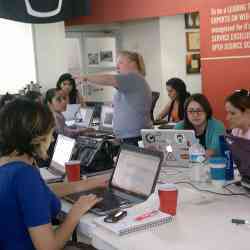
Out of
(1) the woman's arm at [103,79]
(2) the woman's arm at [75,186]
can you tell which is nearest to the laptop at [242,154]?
(2) the woman's arm at [75,186]

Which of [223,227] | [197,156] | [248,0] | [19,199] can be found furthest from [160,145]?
[248,0]

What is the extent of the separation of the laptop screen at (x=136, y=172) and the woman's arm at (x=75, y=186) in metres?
0.10

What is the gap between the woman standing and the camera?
4215mm

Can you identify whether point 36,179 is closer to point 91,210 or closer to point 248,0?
point 91,210

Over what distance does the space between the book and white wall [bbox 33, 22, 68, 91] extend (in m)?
5.15

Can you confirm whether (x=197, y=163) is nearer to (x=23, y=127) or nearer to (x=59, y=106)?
(x=23, y=127)

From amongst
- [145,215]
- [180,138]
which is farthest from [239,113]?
[145,215]

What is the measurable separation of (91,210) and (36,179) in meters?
0.41

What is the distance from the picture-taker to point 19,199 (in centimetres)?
175

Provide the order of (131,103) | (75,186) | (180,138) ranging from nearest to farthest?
(75,186) → (180,138) → (131,103)

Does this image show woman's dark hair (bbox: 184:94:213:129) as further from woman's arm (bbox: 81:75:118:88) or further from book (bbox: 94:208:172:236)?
book (bbox: 94:208:172:236)

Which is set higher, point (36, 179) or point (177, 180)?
point (36, 179)

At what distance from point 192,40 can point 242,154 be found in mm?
4925

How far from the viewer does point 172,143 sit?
2906mm
